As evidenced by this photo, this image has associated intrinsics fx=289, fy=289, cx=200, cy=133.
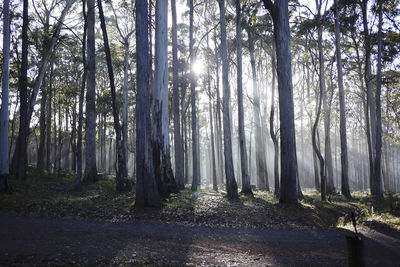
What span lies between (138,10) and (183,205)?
22.4 ft

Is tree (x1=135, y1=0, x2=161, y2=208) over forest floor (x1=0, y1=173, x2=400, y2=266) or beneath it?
over

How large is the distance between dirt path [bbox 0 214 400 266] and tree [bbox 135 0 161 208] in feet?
6.15

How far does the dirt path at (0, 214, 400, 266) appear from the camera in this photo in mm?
4676

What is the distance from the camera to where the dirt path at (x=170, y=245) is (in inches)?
184

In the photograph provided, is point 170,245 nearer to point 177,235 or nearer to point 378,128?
point 177,235

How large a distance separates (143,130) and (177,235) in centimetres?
402

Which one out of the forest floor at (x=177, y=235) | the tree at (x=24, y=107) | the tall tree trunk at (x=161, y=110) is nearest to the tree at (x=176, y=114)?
the tall tree trunk at (x=161, y=110)

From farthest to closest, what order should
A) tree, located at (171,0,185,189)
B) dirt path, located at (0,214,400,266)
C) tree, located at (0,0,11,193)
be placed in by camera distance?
1. tree, located at (171,0,185,189)
2. tree, located at (0,0,11,193)
3. dirt path, located at (0,214,400,266)

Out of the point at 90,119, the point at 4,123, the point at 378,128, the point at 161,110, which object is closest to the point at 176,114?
the point at 161,110

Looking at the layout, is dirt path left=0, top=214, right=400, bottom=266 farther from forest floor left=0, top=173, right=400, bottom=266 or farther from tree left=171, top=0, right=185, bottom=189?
tree left=171, top=0, right=185, bottom=189

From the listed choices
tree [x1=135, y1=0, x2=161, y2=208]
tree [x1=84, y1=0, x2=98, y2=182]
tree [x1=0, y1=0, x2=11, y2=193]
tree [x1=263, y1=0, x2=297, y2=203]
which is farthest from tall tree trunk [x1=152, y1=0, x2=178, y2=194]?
tree [x1=84, y1=0, x2=98, y2=182]

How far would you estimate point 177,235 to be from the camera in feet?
21.4

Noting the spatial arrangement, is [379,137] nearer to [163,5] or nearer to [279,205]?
[279,205]

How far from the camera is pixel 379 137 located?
16000mm
